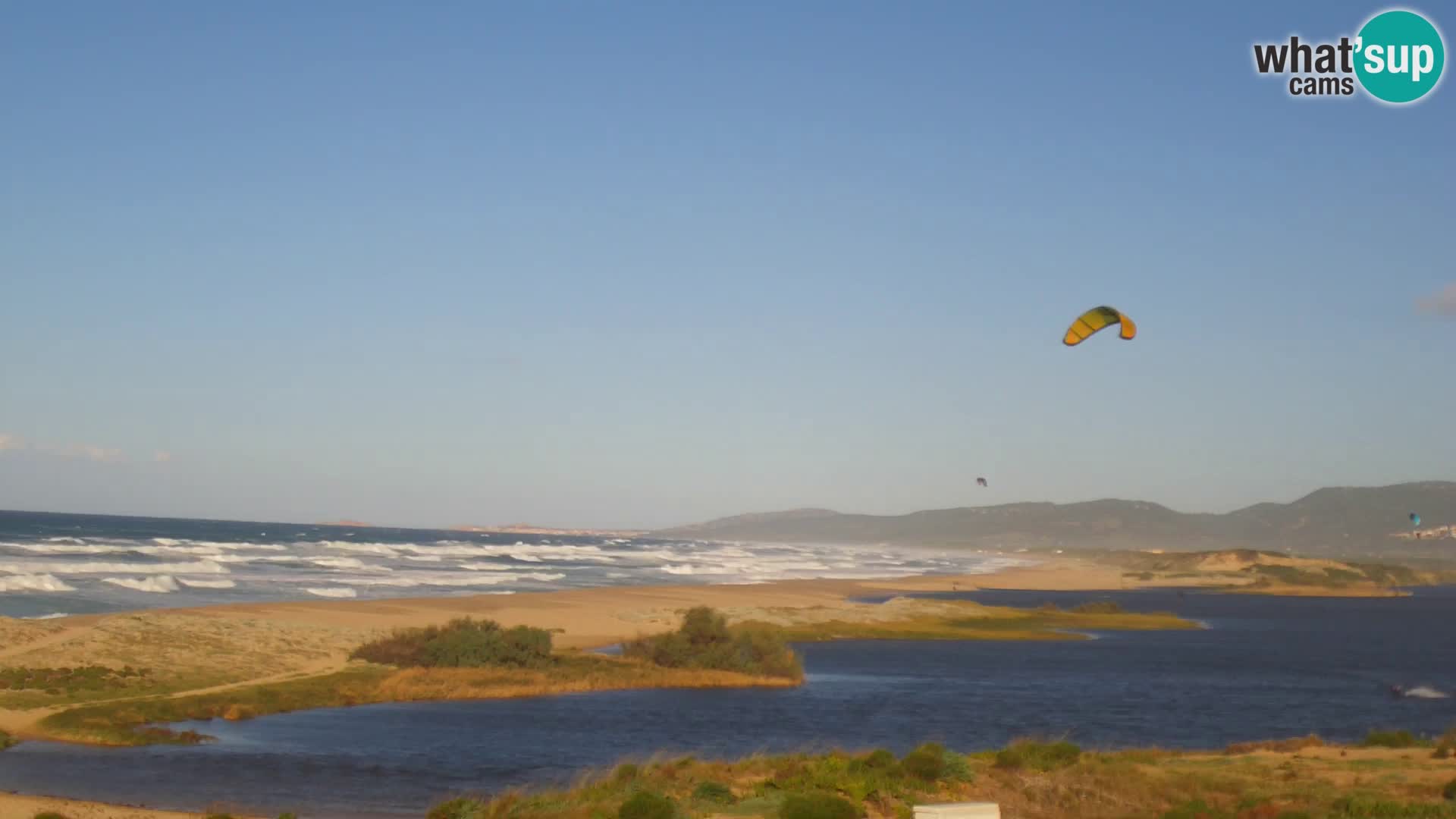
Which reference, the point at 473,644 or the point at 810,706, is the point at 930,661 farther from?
the point at 473,644

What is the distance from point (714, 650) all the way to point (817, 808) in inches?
1090

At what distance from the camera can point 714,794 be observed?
20.0 meters

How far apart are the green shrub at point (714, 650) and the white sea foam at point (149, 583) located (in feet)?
109

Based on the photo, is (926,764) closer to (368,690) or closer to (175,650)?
(368,690)

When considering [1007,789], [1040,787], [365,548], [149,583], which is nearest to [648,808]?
[1007,789]

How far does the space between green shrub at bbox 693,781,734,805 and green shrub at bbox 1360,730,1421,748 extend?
15596mm

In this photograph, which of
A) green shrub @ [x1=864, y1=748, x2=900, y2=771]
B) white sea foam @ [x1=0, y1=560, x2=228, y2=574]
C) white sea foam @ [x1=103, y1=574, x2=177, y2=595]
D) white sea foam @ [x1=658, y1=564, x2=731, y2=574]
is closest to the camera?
green shrub @ [x1=864, y1=748, x2=900, y2=771]

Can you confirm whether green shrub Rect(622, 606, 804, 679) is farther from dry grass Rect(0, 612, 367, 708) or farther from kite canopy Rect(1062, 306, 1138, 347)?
kite canopy Rect(1062, 306, 1138, 347)

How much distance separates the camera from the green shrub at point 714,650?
147ft

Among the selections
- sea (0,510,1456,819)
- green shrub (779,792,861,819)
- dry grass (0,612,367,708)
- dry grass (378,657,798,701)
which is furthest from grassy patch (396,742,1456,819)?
dry grass (0,612,367,708)

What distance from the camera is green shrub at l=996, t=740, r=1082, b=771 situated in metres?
23.3

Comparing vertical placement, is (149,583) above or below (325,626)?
above

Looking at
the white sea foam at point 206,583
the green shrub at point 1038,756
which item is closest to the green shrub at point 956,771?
the green shrub at point 1038,756

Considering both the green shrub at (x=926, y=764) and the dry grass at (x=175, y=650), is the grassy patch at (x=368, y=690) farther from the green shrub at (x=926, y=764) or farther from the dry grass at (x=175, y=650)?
the green shrub at (x=926, y=764)
